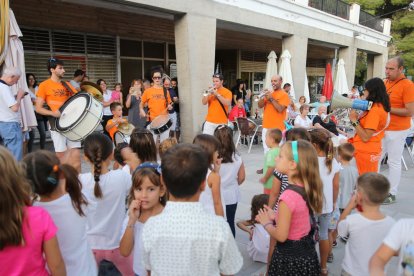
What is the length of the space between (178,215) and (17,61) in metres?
4.93

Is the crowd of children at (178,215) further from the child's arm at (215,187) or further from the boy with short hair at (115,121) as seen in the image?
the boy with short hair at (115,121)

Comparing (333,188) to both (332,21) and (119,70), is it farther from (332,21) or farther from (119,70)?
(332,21)

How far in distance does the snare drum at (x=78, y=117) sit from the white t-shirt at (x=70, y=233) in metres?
2.87

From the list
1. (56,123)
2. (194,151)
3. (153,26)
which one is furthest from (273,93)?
(153,26)

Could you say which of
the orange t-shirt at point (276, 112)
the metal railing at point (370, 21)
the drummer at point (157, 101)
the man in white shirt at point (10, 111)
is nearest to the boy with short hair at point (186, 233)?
the man in white shirt at point (10, 111)

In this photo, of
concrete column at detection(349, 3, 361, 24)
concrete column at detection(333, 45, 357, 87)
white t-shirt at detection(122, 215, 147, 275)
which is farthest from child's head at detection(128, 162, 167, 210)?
concrete column at detection(349, 3, 361, 24)

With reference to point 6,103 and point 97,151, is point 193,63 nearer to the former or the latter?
point 6,103

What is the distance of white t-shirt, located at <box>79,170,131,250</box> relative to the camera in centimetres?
229

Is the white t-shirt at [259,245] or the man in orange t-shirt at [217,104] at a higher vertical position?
the man in orange t-shirt at [217,104]

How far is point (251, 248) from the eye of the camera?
3.19 meters

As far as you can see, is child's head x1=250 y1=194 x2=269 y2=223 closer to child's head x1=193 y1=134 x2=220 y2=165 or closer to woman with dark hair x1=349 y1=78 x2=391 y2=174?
child's head x1=193 y1=134 x2=220 y2=165

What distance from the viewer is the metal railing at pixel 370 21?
57.1 feet

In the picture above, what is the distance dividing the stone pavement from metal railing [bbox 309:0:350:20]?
24.5 feet

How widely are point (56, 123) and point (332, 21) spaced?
Answer: 1292cm
